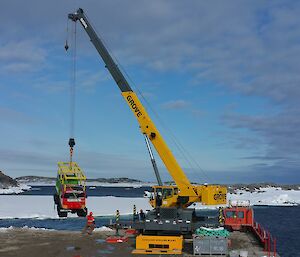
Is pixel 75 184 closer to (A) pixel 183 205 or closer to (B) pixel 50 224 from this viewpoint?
(A) pixel 183 205

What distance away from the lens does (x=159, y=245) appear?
2219 centimetres

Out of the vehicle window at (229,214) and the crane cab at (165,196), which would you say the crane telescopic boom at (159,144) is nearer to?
the crane cab at (165,196)

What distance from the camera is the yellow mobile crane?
2464 cm

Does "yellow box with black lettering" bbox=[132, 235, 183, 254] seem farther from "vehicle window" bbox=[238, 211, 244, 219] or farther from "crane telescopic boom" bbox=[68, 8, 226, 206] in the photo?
"vehicle window" bbox=[238, 211, 244, 219]

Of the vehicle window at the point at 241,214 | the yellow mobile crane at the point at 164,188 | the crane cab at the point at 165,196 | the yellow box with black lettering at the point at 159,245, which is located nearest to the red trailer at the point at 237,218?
the vehicle window at the point at 241,214

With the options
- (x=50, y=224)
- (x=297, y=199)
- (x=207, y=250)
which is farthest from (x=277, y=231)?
(x=297, y=199)

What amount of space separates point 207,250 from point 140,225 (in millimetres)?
5431

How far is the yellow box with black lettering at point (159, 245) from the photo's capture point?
21594 mm

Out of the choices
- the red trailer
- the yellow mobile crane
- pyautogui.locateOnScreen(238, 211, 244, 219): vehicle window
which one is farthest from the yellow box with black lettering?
pyautogui.locateOnScreen(238, 211, 244, 219): vehicle window

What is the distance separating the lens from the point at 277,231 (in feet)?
171

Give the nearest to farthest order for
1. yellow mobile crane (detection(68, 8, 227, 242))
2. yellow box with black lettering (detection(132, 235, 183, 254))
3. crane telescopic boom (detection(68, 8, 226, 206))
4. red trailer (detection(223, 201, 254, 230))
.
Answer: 1. yellow box with black lettering (detection(132, 235, 183, 254))
2. yellow mobile crane (detection(68, 8, 227, 242))
3. crane telescopic boom (detection(68, 8, 226, 206))
4. red trailer (detection(223, 201, 254, 230))

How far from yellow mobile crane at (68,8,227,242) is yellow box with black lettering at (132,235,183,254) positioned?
2.13 meters

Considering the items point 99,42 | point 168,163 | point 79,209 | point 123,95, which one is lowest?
point 79,209

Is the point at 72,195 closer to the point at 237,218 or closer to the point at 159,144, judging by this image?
the point at 159,144
